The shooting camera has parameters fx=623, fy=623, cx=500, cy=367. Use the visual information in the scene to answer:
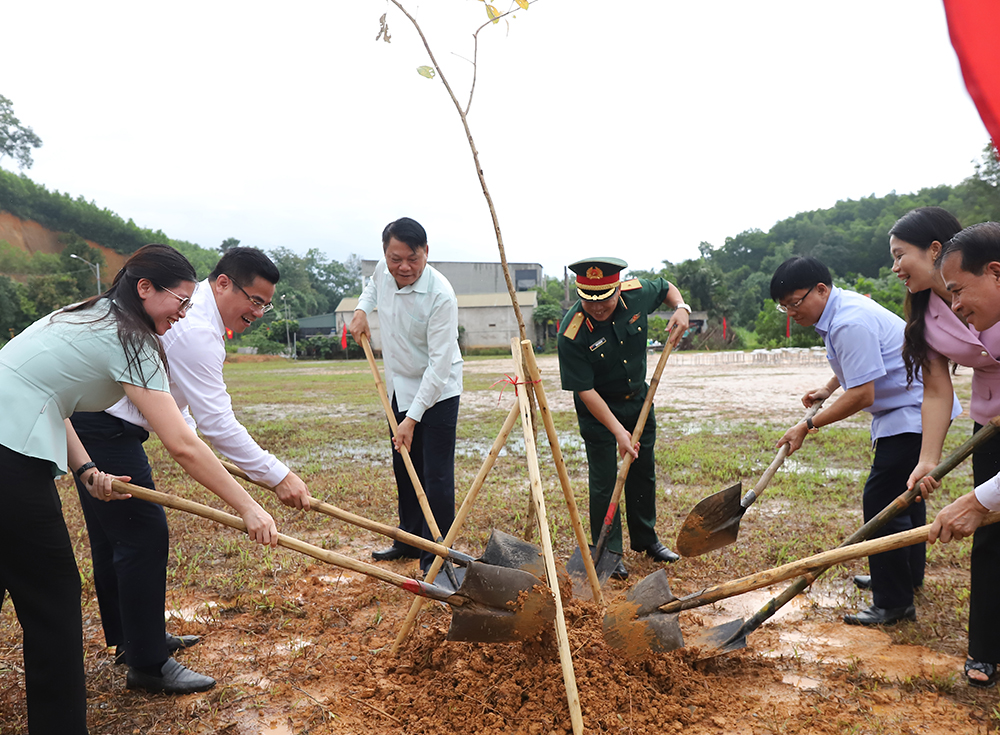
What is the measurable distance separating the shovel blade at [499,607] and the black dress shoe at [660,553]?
1.86 meters

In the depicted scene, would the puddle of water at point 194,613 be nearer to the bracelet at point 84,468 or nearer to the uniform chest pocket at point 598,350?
the bracelet at point 84,468

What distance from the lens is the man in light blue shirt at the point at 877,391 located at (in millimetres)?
3203

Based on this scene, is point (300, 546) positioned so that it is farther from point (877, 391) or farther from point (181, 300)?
point (877, 391)

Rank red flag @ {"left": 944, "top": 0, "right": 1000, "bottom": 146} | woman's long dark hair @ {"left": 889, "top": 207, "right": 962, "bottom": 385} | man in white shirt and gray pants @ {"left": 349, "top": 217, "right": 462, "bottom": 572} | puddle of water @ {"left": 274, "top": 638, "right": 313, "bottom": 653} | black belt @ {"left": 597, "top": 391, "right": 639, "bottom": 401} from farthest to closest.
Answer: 1. black belt @ {"left": 597, "top": 391, "right": 639, "bottom": 401}
2. man in white shirt and gray pants @ {"left": 349, "top": 217, "right": 462, "bottom": 572}
3. puddle of water @ {"left": 274, "top": 638, "right": 313, "bottom": 653}
4. woman's long dark hair @ {"left": 889, "top": 207, "right": 962, "bottom": 385}
5. red flag @ {"left": 944, "top": 0, "right": 1000, "bottom": 146}

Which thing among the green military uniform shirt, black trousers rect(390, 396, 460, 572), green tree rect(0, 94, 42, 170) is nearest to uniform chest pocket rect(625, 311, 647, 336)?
the green military uniform shirt

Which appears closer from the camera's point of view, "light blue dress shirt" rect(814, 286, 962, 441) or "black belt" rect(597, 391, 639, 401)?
"light blue dress shirt" rect(814, 286, 962, 441)

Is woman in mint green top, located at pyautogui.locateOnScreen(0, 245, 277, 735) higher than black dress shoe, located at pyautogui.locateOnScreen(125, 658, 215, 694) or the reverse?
higher

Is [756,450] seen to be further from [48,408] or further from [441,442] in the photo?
[48,408]

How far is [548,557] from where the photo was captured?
8.45ft

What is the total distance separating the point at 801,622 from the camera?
3357 millimetres

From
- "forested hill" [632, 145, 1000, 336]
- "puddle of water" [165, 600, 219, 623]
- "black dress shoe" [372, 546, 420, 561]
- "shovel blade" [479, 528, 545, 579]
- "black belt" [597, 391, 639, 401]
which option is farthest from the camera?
"forested hill" [632, 145, 1000, 336]

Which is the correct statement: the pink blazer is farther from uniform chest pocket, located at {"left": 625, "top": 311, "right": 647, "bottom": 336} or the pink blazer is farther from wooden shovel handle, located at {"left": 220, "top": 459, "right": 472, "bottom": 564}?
wooden shovel handle, located at {"left": 220, "top": 459, "right": 472, "bottom": 564}

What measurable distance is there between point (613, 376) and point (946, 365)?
1.81 metres

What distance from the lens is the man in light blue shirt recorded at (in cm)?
320
